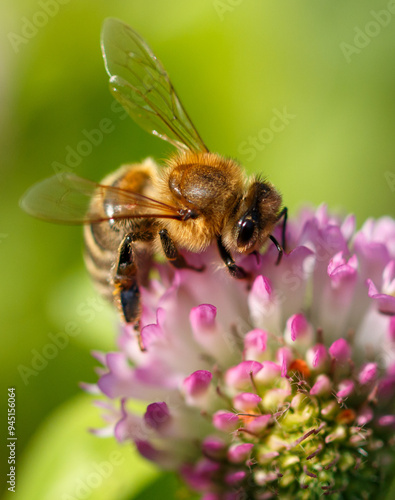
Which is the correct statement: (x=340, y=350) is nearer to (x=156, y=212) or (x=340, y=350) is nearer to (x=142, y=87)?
(x=156, y=212)

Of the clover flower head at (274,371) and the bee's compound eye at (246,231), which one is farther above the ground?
the bee's compound eye at (246,231)

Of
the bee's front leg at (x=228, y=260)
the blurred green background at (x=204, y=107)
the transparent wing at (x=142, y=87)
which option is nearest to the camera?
the bee's front leg at (x=228, y=260)

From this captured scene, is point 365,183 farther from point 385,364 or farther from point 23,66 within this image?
point 23,66

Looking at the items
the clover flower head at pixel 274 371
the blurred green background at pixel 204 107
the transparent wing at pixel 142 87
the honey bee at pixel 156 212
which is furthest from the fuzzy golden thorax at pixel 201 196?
the blurred green background at pixel 204 107

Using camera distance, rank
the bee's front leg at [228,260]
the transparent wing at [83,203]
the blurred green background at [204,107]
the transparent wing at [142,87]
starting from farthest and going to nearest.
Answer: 1. the blurred green background at [204,107]
2. the transparent wing at [142,87]
3. the bee's front leg at [228,260]
4. the transparent wing at [83,203]

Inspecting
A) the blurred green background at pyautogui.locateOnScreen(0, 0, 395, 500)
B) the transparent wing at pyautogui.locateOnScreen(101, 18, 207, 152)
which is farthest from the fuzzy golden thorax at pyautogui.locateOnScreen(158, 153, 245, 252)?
Result: the blurred green background at pyautogui.locateOnScreen(0, 0, 395, 500)

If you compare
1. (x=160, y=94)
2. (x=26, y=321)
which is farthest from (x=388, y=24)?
(x=26, y=321)

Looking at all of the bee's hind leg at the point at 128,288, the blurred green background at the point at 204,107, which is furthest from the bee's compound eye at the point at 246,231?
the blurred green background at the point at 204,107

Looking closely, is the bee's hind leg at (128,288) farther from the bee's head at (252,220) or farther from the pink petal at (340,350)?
the pink petal at (340,350)

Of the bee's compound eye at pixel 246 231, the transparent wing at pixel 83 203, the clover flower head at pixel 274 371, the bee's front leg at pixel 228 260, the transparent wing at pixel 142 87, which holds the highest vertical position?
the transparent wing at pixel 142 87

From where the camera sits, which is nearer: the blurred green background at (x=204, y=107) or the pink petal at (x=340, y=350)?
the pink petal at (x=340, y=350)
